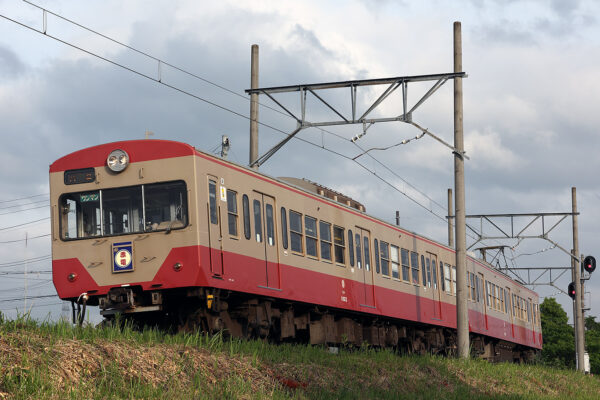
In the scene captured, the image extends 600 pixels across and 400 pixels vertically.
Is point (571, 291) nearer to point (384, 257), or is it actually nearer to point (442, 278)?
point (442, 278)

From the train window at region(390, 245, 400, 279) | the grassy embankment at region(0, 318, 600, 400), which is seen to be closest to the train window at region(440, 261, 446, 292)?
the train window at region(390, 245, 400, 279)

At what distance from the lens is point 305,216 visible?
18.0 meters

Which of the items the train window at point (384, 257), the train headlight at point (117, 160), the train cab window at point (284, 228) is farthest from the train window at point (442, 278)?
the train headlight at point (117, 160)

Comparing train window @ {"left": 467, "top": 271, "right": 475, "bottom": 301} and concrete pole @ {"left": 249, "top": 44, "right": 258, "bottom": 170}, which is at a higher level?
concrete pole @ {"left": 249, "top": 44, "right": 258, "bottom": 170}

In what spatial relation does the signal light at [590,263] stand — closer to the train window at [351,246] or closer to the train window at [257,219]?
the train window at [351,246]

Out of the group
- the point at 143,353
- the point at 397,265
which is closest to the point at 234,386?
the point at 143,353

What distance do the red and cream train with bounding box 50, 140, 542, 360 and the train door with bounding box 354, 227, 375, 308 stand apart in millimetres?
737

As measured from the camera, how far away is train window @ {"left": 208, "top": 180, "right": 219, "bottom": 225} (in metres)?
14.4

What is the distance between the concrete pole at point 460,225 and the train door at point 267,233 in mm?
5755

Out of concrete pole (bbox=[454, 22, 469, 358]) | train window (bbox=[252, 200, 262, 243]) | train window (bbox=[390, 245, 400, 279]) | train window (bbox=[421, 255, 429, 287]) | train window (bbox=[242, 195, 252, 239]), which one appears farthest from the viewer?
train window (bbox=[421, 255, 429, 287])

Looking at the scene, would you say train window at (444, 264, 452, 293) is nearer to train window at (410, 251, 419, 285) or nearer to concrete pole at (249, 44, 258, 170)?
train window at (410, 251, 419, 285)

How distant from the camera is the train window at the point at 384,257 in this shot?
2192cm

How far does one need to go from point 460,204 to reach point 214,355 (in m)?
10.8

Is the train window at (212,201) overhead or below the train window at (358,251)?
overhead
